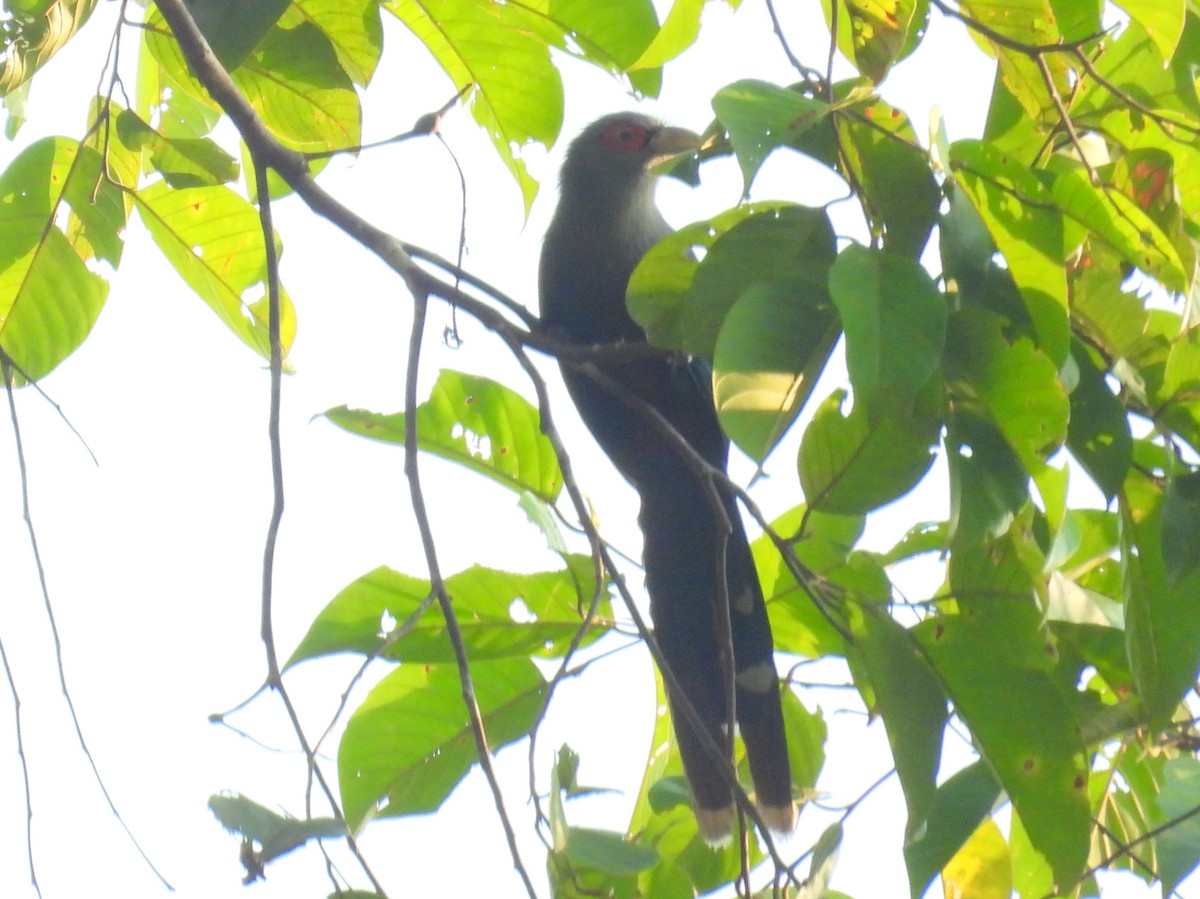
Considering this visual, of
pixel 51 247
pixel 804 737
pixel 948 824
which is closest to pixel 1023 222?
pixel 948 824

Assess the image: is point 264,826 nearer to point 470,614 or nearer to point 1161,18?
point 470,614

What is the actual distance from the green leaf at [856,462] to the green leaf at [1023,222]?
362 millimetres

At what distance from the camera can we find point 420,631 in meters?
2.21

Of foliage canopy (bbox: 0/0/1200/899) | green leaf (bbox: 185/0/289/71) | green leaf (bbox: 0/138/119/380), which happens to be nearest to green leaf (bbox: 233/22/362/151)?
foliage canopy (bbox: 0/0/1200/899)

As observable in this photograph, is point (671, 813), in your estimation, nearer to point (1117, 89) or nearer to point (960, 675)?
point (960, 675)

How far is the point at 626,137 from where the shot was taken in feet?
15.7

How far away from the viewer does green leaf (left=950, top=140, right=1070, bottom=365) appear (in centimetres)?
160

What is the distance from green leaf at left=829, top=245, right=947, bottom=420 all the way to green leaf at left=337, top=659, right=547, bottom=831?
1095 mm

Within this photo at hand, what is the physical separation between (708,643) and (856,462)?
1333 millimetres

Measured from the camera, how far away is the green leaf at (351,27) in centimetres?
246

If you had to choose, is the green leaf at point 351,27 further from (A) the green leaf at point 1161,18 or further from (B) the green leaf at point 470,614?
(A) the green leaf at point 1161,18

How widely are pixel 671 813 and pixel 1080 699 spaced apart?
82cm

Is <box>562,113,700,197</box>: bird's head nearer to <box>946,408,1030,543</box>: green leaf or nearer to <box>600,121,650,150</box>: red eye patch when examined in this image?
<box>600,121,650,150</box>: red eye patch

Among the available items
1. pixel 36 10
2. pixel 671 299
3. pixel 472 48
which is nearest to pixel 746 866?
pixel 671 299
